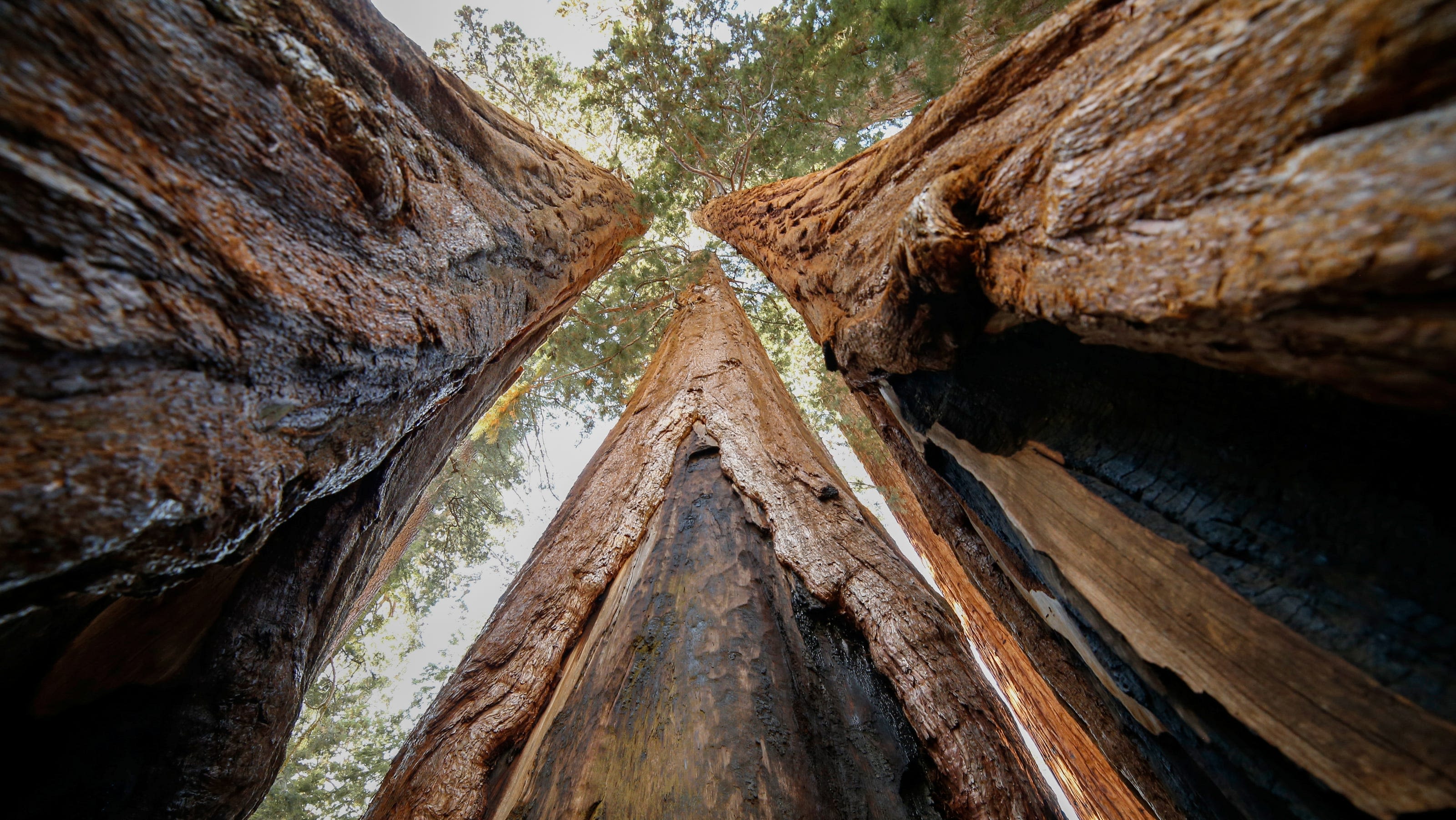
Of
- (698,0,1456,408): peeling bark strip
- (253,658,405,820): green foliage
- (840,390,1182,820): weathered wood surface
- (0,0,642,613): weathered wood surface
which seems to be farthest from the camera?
(253,658,405,820): green foliage

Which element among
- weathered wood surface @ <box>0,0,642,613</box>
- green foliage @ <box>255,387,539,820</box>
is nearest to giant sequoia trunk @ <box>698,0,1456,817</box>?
weathered wood surface @ <box>0,0,642,613</box>

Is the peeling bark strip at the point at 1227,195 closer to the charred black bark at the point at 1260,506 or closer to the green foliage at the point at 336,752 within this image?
the charred black bark at the point at 1260,506

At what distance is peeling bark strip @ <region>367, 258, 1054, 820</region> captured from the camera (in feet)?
4.46

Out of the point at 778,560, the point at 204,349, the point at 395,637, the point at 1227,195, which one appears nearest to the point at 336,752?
the point at 395,637

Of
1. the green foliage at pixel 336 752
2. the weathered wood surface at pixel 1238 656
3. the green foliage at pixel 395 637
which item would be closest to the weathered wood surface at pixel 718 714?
the weathered wood surface at pixel 1238 656

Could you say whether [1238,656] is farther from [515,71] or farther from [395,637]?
[395,637]

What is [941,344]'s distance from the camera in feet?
5.22

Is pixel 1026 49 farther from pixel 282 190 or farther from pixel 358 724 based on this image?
pixel 358 724

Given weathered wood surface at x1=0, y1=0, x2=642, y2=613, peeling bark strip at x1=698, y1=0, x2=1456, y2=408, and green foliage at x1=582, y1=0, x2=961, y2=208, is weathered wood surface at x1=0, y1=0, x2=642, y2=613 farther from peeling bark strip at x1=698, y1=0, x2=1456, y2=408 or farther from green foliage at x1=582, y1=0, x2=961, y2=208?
green foliage at x1=582, y1=0, x2=961, y2=208

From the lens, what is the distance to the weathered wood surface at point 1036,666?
1.79 meters

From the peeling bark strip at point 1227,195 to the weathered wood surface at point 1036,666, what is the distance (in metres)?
1.22

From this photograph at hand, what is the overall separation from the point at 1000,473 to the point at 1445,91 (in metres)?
1.25

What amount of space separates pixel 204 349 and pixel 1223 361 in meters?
1.81

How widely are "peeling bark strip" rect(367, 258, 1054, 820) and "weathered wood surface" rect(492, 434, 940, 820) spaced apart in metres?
0.08
